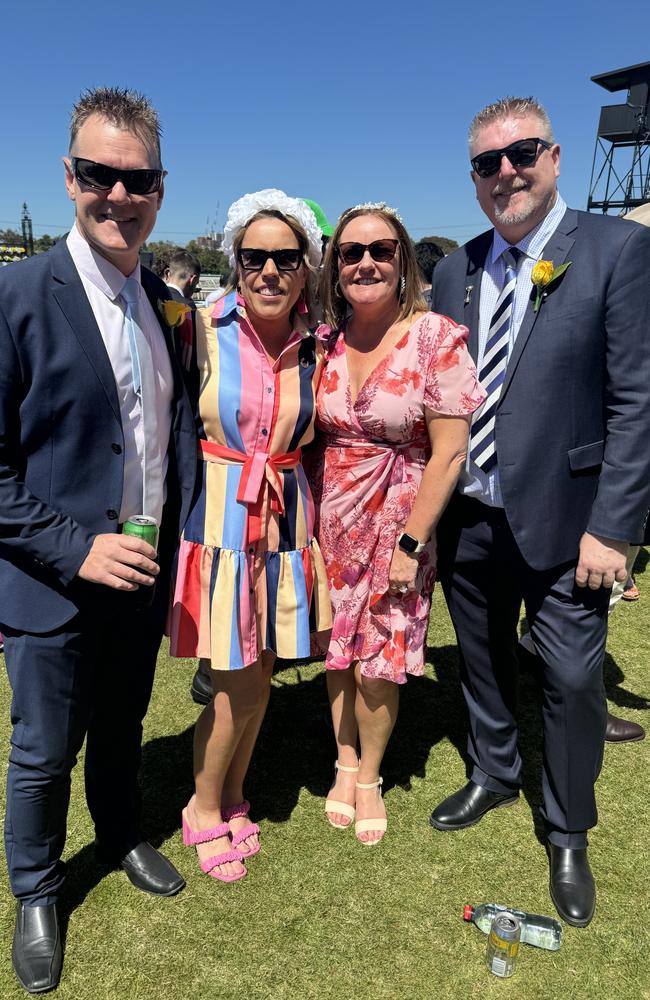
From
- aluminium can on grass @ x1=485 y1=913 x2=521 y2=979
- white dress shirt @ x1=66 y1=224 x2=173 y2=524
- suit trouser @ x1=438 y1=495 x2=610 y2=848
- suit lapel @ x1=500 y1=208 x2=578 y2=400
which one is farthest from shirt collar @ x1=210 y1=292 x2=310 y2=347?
aluminium can on grass @ x1=485 y1=913 x2=521 y2=979

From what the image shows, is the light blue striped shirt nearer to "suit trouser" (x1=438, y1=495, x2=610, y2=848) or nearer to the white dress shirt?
"suit trouser" (x1=438, y1=495, x2=610, y2=848)

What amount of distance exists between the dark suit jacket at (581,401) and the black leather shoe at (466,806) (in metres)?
1.21

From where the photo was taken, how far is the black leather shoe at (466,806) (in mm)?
2896

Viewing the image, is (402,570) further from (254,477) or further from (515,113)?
(515,113)

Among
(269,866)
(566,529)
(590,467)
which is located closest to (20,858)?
(269,866)

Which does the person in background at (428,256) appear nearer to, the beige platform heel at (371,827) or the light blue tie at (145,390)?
the light blue tie at (145,390)

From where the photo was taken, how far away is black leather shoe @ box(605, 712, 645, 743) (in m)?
3.51

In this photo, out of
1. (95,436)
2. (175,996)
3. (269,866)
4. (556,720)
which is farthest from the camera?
(269,866)

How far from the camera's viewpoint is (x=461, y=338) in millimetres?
2424

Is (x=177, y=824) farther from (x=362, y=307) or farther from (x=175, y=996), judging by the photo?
(x=362, y=307)

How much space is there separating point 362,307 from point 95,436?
1.12 metres

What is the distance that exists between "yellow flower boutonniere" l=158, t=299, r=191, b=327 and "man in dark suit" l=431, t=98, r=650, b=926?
3.49ft

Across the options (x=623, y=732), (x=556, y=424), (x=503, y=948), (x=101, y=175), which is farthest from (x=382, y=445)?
(x=623, y=732)

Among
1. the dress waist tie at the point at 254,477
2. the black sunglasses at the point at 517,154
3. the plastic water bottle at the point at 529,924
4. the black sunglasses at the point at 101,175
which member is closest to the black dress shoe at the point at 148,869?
the plastic water bottle at the point at 529,924
